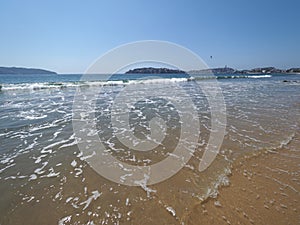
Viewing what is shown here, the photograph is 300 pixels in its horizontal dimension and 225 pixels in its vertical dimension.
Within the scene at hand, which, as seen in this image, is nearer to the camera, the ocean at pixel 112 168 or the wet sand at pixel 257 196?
the wet sand at pixel 257 196

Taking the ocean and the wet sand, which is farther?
the ocean

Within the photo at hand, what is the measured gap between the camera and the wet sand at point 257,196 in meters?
2.58

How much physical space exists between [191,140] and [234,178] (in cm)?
204

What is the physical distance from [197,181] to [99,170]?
2.07m

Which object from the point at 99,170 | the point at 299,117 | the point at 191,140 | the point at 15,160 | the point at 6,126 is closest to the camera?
the point at 99,170

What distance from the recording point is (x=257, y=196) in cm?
301

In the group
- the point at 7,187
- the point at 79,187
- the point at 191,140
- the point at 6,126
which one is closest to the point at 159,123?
the point at 191,140

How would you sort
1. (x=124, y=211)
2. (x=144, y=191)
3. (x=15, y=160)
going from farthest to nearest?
(x=15, y=160) → (x=144, y=191) → (x=124, y=211)

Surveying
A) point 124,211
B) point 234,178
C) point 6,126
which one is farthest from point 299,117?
point 6,126

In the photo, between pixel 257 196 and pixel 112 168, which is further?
pixel 112 168

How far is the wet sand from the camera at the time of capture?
8.46 ft

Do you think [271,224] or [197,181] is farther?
[197,181]

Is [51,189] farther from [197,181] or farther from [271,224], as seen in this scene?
[271,224]

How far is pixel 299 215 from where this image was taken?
103 inches
